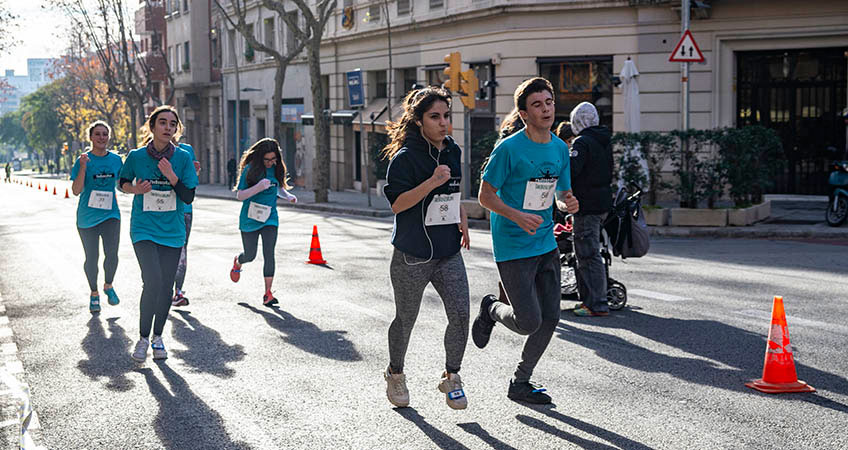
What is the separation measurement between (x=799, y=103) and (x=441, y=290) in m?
19.7

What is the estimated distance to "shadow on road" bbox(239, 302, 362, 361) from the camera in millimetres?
8102

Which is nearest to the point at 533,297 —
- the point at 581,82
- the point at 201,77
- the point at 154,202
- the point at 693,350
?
the point at 693,350

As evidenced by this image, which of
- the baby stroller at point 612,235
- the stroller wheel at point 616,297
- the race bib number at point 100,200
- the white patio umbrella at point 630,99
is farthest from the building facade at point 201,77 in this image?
the stroller wheel at point 616,297

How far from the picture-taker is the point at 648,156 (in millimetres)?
19203

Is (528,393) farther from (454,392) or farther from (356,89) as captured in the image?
Answer: (356,89)

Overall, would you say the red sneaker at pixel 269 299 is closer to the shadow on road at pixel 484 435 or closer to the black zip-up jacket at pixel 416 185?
the black zip-up jacket at pixel 416 185

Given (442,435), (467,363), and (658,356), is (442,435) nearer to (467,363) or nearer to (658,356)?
(467,363)

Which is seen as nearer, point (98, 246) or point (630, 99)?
point (98, 246)

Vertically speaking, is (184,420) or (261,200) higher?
(261,200)

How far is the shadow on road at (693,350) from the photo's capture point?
6973mm

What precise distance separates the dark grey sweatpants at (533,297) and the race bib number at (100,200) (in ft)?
16.9

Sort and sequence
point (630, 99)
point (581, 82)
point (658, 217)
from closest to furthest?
point (658, 217), point (630, 99), point (581, 82)

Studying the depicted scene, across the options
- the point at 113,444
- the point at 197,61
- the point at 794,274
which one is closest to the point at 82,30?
the point at 197,61

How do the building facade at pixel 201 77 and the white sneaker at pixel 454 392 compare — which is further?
the building facade at pixel 201 77
